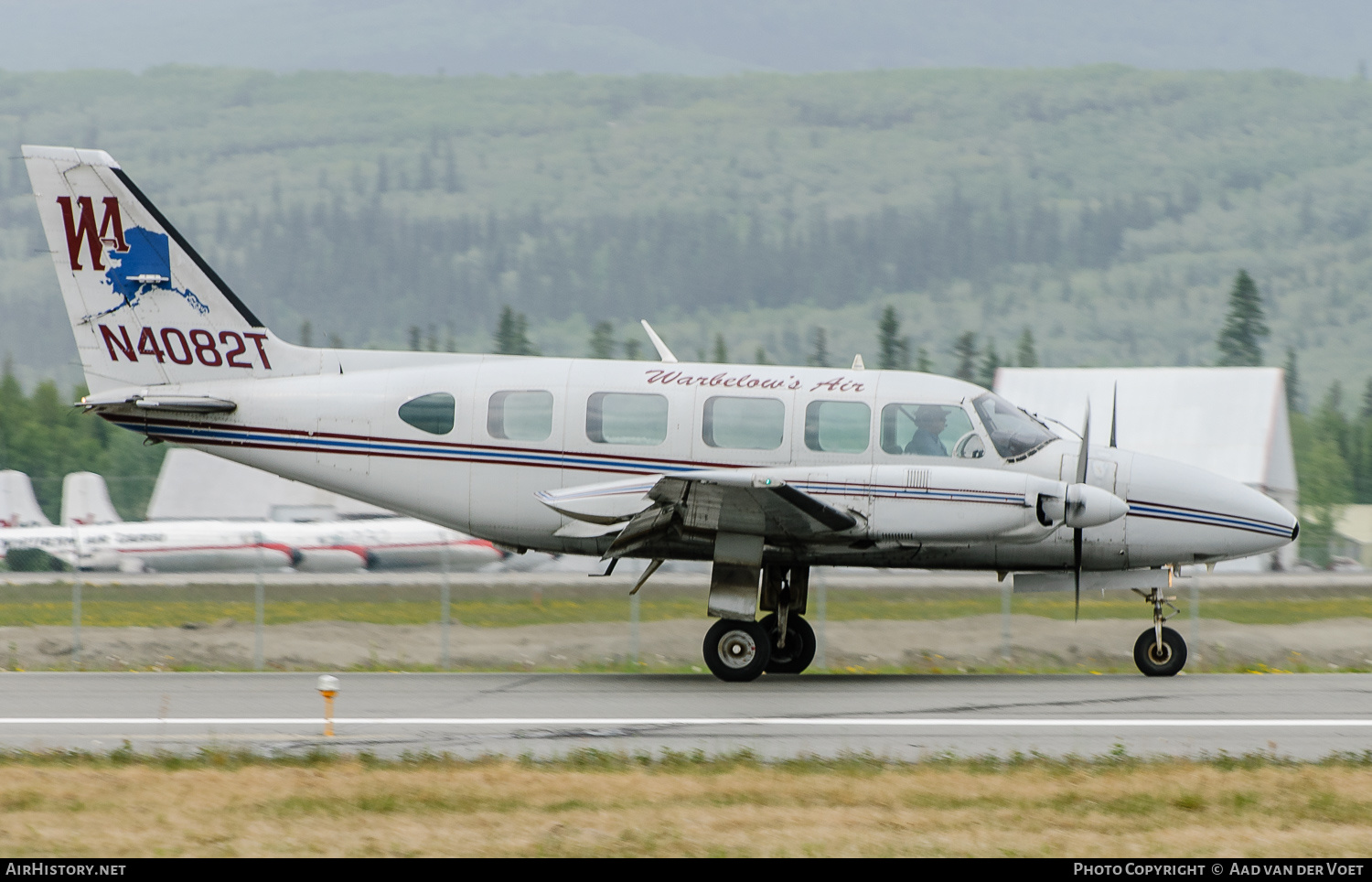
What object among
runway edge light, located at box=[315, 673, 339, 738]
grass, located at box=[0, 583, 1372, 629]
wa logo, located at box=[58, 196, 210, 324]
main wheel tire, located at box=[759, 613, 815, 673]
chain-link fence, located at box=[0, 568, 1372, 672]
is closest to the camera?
runway edge light, located at box=[315, 673, 339, 738]

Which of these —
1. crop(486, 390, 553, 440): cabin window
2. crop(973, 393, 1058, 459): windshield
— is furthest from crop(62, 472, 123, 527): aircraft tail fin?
crop(973, 393, 1058, 459): windshield

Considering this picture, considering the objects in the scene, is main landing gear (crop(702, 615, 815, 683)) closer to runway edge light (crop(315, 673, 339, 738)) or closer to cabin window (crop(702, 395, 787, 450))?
cabin window (crop(702, 395, 787, 450))

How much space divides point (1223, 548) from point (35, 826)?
40.8ft

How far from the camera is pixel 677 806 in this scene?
960 centimetres

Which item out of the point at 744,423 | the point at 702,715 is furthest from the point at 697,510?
the point at 702,715

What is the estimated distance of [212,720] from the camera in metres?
13.6

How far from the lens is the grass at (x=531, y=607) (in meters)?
29.7

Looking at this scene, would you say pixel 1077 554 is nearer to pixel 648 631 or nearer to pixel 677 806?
pixel 677 806

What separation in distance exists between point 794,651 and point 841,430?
117 inches

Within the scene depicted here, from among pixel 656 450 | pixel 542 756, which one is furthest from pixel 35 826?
pixel 656 450

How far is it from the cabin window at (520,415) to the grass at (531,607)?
39.9 ft

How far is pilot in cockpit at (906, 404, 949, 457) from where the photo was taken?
16.1 meters

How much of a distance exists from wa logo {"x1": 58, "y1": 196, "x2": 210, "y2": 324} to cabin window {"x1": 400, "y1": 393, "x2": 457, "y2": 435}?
3.00 m
